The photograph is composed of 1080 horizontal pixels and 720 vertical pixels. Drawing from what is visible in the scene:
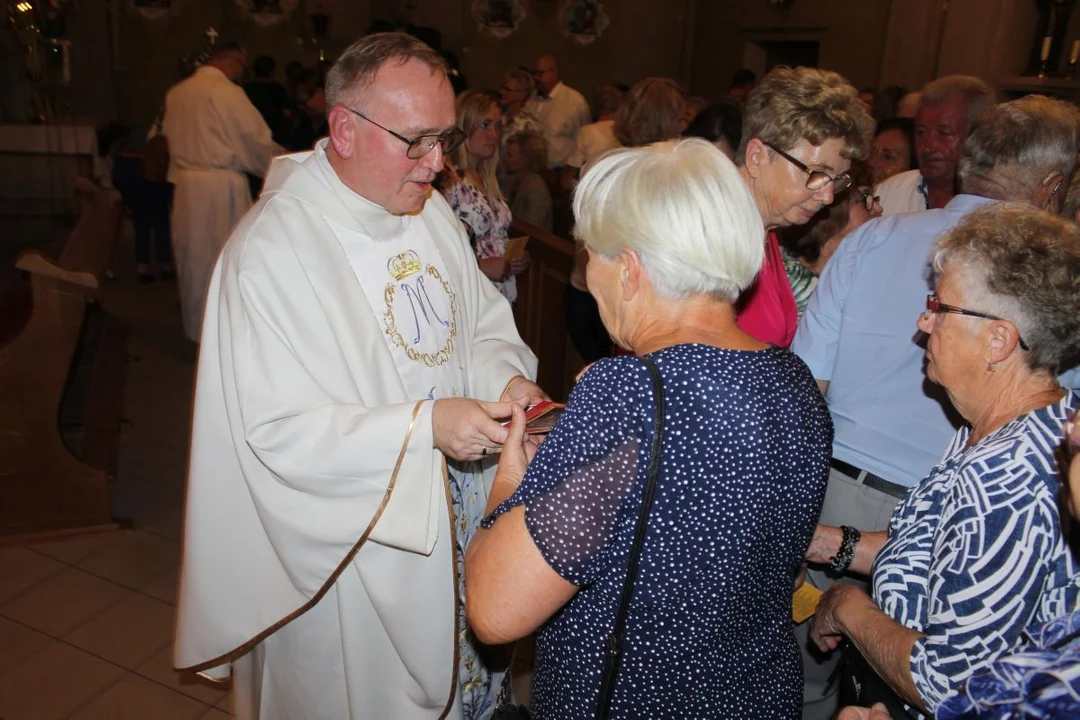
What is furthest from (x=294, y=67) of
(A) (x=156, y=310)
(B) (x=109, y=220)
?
(B) (x=109, y=220)

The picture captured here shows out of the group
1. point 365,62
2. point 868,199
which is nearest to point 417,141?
point 365,62

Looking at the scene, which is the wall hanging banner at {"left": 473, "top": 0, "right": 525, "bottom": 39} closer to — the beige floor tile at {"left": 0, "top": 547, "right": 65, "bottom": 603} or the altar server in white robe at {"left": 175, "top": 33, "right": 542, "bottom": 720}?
the beige floor tile at {"left": 0, "top": 547, "right": 65, "bottom": 603}

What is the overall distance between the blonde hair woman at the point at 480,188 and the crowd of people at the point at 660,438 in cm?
160

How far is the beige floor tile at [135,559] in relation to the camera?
360 centimetres

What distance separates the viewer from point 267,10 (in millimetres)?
12586

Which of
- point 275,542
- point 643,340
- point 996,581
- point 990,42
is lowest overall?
point 275,542

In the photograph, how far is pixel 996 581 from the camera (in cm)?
139

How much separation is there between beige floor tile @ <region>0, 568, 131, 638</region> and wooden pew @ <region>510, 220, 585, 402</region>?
242cm

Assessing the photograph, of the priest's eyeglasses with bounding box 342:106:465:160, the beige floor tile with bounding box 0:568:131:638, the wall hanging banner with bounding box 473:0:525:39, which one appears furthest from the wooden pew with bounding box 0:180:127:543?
the wall hanging banner with bounding box 473:0:525:39

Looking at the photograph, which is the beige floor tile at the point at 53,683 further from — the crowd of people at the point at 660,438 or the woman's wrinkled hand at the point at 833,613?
the woman's wrinkled hand at the point at 833,613

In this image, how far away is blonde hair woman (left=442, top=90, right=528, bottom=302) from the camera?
14.5ft

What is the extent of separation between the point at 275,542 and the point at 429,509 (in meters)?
0.37

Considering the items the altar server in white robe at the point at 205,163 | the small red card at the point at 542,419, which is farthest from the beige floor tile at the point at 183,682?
the altar server in white robe at the point at 205,163

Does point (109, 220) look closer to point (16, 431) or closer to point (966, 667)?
point (16, 431)
